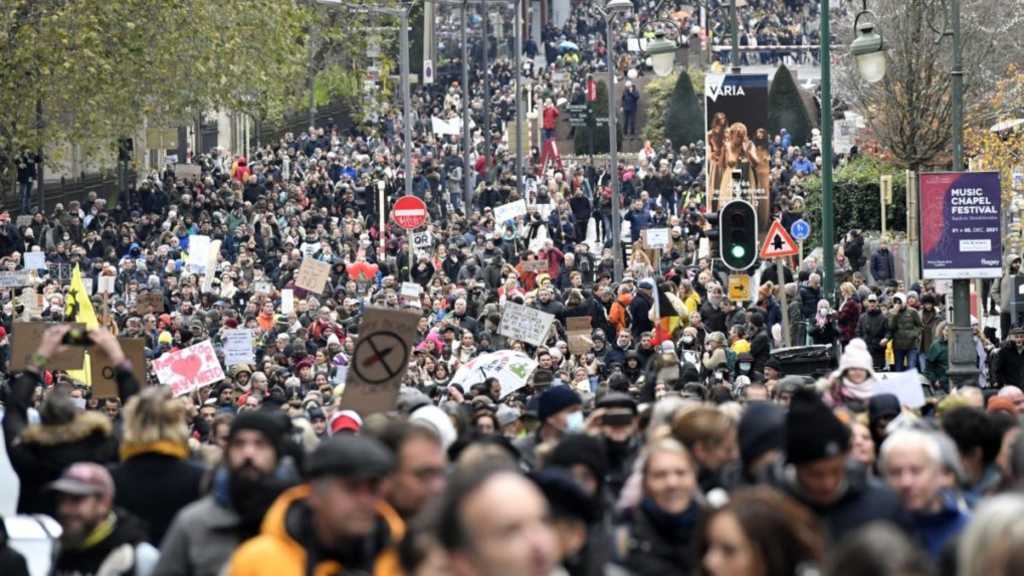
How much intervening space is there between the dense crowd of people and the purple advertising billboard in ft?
2.74

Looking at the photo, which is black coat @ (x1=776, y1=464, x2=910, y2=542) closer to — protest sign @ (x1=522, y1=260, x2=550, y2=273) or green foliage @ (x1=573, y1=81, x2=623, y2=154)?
protest sign @ (x1=522, y1=260, x2=550, y2=273)

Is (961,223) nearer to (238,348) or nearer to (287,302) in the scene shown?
(238,348)

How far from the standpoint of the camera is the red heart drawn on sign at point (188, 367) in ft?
74.8

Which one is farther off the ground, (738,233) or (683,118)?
(683,118)

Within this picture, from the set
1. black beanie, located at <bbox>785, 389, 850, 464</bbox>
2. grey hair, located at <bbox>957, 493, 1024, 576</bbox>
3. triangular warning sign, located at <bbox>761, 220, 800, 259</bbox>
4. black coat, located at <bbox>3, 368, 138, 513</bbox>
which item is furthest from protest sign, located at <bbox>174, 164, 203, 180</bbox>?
grey hair, located at <bbox>957, 493, 1024, 576</bbox>

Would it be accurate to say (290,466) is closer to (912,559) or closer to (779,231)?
(912,559)

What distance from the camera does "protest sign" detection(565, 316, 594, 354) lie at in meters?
27.9

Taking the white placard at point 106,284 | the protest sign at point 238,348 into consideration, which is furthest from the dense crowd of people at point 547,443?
the protest sign at point 238,348

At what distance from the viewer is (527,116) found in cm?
7081

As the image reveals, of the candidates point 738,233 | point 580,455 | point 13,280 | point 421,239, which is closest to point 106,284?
point 13,280

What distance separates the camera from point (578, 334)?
2822cm

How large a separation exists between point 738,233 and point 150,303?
34.4 ft

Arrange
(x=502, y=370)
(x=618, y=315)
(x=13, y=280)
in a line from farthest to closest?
(x=13, y=280), (x=618, y=315), (x=502, y=370)

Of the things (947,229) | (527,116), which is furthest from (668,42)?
(527,116)
